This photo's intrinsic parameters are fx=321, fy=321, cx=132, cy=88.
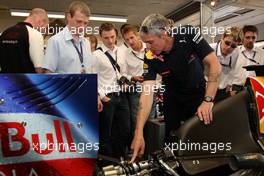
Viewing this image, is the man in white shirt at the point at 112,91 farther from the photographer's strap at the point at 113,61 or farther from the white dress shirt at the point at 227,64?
the white dress shirt at the point at 227,64

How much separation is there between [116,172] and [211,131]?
465 mm

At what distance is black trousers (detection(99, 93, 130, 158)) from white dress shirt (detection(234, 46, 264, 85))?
3.98 ft

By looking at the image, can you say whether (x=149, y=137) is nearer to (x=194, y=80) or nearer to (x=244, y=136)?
(x=194, y=80)

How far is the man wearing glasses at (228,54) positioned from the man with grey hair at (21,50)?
1.79 m

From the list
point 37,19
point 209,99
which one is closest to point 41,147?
point 209,99

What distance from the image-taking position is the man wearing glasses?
10.6 feet

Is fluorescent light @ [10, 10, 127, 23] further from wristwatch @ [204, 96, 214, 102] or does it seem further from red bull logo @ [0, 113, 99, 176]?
red bull logo @ [0, 113, 99, 176]

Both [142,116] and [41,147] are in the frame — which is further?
[142,116]

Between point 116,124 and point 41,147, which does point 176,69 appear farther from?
point 116,124

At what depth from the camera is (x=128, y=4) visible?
854 cm

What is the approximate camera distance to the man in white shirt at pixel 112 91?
3.00m

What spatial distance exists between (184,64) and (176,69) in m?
0.06

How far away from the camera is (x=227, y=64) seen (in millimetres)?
3357

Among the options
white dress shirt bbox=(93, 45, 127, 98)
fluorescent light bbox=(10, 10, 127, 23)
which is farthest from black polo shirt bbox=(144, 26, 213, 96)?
fluorescent light bbox=(10, 10, 127, 23)
